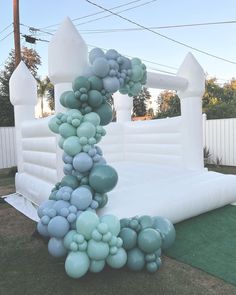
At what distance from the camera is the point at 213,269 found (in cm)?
219

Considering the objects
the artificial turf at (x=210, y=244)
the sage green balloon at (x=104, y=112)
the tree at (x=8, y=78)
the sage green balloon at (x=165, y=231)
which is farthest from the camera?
the tree at (x=8, y=78)

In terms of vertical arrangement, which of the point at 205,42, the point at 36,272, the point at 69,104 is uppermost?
the point at 205,42

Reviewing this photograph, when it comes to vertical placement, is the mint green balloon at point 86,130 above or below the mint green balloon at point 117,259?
above

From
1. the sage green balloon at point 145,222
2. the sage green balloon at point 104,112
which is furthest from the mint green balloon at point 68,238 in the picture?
the sage green balloon at point 104,112

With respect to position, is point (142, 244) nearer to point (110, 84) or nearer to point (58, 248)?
point (58, 248)

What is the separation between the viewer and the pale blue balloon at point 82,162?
2.39 meters

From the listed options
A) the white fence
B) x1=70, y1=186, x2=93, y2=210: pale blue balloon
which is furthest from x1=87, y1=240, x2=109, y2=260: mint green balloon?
the white fence

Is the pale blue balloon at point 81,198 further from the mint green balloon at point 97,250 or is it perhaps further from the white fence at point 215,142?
the white fence at point 215,142

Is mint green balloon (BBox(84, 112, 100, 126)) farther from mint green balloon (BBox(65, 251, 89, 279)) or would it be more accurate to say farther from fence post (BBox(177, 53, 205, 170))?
fence post (BBox(177, 53, 205, 170))

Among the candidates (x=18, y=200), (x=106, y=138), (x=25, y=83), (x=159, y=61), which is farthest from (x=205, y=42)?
(x=18, y=200)

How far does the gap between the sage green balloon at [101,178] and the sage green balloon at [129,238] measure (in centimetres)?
42

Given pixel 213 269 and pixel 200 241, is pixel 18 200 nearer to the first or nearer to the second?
pixel 200 241

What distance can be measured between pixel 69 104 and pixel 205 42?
40.0 feet

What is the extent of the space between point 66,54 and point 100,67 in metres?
0.51
